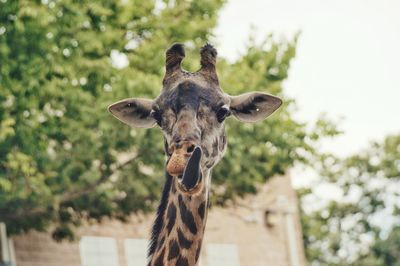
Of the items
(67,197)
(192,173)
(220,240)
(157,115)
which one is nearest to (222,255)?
(220,240)

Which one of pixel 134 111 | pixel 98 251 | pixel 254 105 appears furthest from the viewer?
pixel 98 251

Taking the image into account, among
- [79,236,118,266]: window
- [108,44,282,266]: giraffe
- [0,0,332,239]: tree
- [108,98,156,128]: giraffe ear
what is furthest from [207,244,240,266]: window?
[108,44,282,266]: giraffe

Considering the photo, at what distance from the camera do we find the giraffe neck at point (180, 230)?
5.66 metres

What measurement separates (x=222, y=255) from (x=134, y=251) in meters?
4.08

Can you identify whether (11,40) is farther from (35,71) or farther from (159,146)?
(159,146)

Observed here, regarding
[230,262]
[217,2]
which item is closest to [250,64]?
[217,2]

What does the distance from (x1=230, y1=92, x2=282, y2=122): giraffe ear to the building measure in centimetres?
1224

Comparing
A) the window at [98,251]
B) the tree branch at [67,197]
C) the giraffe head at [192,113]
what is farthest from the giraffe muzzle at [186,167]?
the window at [98,251]

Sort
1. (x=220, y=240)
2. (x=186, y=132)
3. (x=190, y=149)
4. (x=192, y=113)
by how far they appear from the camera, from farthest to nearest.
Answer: (x=220, y=240), (x=192, y=113), (x=186, y=132), (x=190, y=149)

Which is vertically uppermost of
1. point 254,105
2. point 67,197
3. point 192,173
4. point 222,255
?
Result: point 222,255

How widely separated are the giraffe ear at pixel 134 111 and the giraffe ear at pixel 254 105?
0.61 m

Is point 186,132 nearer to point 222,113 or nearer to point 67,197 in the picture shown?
point 222,113

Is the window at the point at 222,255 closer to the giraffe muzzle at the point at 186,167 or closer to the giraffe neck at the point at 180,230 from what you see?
the giraffe neck at the point at 180,230

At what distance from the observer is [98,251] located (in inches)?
939
